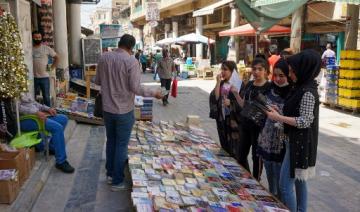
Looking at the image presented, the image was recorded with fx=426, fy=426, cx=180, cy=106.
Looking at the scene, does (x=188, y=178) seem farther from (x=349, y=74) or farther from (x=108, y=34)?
(x=108, y=34)

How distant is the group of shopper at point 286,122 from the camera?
3244 millimetres

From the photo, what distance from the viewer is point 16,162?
4340mm

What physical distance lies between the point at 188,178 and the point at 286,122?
59.0 inches

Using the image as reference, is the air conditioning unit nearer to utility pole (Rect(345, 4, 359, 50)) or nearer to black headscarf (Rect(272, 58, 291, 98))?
utility pole (Rect(345, 4, 359, 50))

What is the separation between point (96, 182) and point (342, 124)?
6.33 m

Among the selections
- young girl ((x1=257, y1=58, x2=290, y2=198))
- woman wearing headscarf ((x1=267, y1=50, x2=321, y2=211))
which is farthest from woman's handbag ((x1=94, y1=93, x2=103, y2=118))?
woman wearing headscarf ((x1=267, y1=50, x2=321, y2=211))

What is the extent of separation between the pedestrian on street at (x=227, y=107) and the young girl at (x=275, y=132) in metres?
0.94

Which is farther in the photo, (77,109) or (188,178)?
(77,109)

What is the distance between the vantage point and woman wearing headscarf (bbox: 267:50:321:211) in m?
3.21

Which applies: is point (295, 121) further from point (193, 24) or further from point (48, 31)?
point (193, 24)

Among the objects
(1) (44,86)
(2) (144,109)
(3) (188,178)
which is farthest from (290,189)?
(1) (44,86)

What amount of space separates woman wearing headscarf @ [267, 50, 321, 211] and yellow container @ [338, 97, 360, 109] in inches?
306

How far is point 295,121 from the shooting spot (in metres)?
3.25

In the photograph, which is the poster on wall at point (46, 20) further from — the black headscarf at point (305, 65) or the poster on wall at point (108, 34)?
the black headscarf at point (305, 65)
